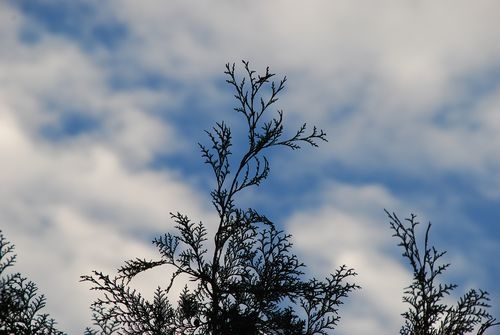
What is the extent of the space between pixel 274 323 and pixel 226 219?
2018 millimetres

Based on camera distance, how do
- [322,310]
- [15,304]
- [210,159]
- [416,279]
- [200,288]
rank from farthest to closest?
[15,304], [322,310], [210,159], [200,288], [416,279]

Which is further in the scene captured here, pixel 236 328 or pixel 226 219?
pixel 226 219

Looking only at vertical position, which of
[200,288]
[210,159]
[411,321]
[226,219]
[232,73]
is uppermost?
[232,73]

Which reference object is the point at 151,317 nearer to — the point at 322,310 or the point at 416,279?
the point at 322,310

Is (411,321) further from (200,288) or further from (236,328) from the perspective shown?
(200,288)

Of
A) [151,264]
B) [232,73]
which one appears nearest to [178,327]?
[151,264]

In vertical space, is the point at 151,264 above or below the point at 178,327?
above

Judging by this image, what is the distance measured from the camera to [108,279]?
33.4ft

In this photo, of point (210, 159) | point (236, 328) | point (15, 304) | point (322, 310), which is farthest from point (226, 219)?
point (15, 304)

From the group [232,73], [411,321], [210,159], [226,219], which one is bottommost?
[411,321]

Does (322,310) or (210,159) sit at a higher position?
(210,159)

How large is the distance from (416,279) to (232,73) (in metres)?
5.23

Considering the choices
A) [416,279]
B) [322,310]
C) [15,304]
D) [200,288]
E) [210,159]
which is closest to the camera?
[416,279]

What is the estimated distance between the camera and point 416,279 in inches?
348
